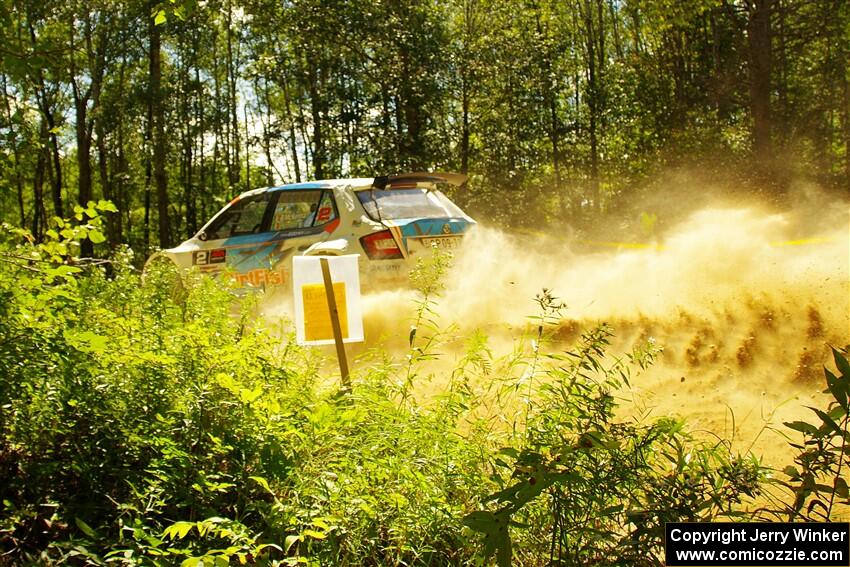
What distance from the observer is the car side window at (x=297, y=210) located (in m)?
9.95

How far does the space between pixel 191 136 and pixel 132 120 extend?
2264 mm

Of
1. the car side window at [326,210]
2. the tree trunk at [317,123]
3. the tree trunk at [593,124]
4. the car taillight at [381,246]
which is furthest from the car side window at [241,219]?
the tree trunk at [593,124]

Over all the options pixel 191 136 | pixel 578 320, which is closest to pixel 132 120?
pixel 191 136

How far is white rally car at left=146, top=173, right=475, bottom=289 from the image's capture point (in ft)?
30.8

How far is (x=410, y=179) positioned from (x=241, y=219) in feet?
→ 7.74

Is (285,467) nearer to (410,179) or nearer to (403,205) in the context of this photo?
(403,205)

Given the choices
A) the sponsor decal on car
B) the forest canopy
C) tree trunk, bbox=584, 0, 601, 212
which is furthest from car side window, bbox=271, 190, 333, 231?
tree trunk, bbox=584, 0, 601, 212

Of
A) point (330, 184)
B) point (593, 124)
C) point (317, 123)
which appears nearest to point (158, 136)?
point (317, 123)

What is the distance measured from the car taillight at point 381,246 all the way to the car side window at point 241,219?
70.6 inches

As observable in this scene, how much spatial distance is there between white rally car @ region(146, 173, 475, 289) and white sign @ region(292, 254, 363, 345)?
3361 mm

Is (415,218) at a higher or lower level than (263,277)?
higher

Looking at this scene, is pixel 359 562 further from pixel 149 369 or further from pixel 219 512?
pixel 149 369

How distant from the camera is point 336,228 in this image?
9617 millimetres

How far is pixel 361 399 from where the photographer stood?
4508 mm
